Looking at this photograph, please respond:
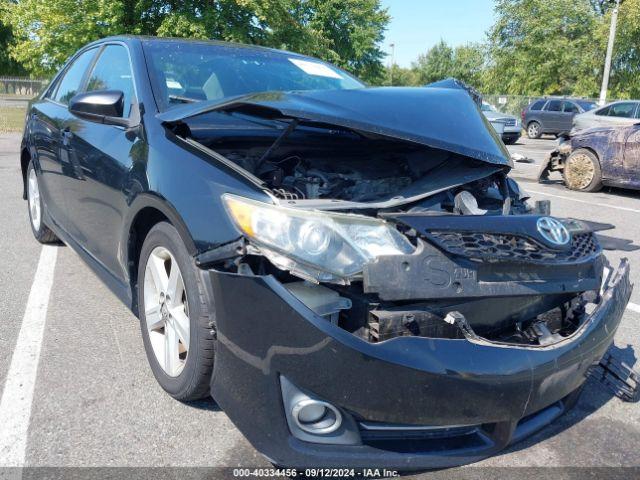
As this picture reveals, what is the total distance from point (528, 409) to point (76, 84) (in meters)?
3.63

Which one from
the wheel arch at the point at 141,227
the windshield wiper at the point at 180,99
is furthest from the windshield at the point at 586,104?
the wheel arch at the point at 141,227

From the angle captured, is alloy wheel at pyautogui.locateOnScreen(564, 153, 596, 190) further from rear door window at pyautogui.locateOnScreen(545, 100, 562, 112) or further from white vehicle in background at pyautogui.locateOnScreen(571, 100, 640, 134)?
rear door window at pyautogui.locateOnScreen(545, 100, 562, 112)

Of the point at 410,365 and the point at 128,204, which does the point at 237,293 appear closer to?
the point at 410,365

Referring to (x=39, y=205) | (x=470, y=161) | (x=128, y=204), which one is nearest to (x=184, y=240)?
(x=128, y=204)

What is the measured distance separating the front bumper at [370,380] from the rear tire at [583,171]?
25.9ft

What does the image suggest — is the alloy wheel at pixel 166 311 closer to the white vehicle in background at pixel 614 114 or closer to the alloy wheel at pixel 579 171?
the alloy wheel at pixel 579 171

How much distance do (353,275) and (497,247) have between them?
0.51 m

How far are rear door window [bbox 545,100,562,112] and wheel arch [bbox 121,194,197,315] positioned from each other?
76.2 feet

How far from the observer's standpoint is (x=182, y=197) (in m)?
2.21

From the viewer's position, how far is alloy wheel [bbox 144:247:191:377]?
2324 millimetres

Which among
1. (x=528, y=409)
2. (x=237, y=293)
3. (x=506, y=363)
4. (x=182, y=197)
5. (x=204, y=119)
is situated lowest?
(x=528, y=409)

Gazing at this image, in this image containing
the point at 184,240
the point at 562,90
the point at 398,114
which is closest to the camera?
the point at 184,240

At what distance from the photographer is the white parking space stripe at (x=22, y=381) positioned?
2219 millimetres

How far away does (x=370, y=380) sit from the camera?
1748 millimetres
